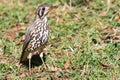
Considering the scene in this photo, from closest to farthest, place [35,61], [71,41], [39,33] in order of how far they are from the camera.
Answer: [39,33], [35,61], [71,41]

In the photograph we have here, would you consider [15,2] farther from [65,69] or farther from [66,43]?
[65,69]

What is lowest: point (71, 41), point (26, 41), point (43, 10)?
point (71, 41)

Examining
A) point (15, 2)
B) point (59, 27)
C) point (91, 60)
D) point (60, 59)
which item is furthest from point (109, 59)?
point (15, 2)

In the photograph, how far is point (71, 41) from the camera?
32.6 feet

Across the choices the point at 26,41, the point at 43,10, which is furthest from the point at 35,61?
the point at 43,10

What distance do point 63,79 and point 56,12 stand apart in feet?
11.7

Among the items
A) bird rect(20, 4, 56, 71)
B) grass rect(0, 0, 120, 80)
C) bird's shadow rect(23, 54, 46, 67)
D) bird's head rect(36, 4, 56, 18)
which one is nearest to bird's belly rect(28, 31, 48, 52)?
bird rect(20, 4, 56, 71)

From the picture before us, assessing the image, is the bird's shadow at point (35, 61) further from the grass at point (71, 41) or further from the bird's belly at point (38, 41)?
the bird's belly at point (38, 41)

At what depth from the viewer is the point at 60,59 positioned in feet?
30.2

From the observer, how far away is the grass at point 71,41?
28.5 feet

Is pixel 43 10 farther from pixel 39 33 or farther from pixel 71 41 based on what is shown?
pixel 71 41

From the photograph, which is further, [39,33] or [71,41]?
[71,41]

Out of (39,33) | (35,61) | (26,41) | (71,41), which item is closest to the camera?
(39,33)

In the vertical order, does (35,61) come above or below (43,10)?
below
